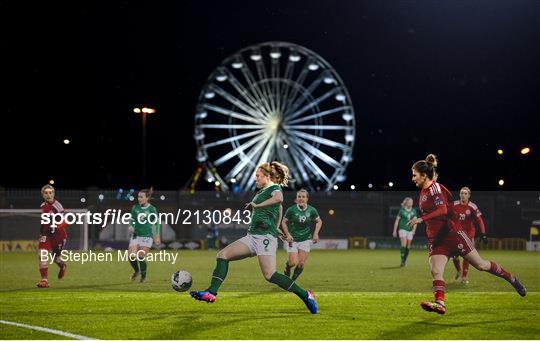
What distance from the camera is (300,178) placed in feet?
162

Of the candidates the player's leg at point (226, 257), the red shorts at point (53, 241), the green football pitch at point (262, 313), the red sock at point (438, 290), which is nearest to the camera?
the green football pitch at point (262, 313)

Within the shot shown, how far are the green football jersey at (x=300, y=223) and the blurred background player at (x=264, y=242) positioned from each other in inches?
254

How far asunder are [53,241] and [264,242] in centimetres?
824

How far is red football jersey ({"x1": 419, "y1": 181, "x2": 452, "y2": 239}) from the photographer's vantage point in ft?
39.7

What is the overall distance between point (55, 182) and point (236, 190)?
5431 cm

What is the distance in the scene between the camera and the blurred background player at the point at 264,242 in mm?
11930

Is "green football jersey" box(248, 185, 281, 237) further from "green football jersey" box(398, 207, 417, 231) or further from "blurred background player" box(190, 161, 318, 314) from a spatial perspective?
"green football jersey" box(398, 207, 417, 231)

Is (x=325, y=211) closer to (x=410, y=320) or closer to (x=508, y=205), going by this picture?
(x=508, y=205)

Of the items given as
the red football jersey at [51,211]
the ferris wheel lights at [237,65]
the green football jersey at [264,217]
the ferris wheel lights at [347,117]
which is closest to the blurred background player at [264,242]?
the green football jersey at [264,217]

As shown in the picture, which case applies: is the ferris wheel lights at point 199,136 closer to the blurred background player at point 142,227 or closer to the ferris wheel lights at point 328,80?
the ferris wheel lights at point 328,80

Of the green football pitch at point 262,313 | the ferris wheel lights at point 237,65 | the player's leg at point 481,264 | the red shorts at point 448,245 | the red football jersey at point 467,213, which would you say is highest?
the ferris wheel lights at point 237,65

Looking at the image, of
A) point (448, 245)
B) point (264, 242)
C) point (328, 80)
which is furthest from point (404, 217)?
point (328, 80)

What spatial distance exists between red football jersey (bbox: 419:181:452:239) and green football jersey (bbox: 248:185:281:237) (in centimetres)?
222

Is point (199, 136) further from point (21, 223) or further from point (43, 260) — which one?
point (43, 260)
